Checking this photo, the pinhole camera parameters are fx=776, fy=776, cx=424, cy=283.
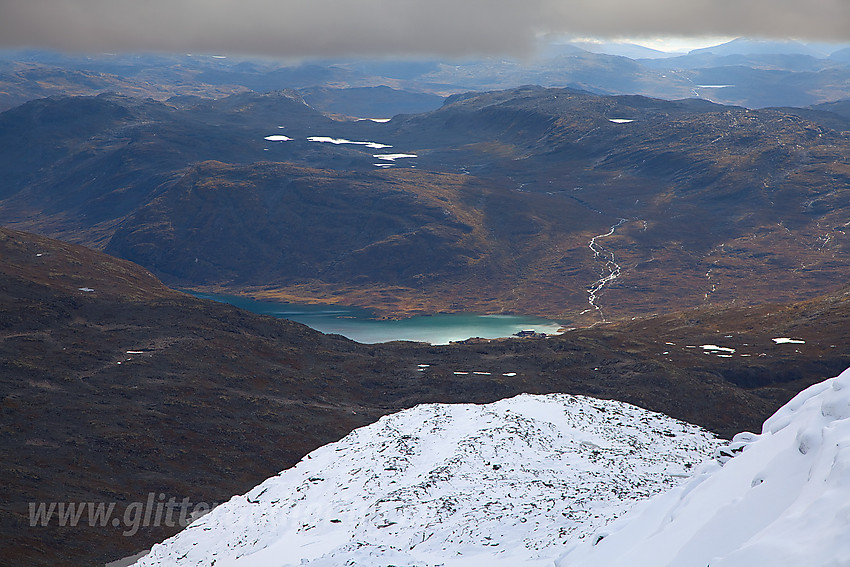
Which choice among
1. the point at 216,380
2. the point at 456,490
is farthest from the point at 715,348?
the point at 456,490

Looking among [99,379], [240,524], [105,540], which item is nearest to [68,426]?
[99,379]

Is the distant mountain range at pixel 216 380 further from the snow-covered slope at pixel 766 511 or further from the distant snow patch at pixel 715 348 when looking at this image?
the snow-covered slope at pixel 766 511

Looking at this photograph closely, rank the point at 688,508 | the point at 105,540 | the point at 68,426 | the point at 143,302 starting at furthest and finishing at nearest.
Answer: the point at 143,302
the point at 68,426
the point at 105,540
the point at 688,508

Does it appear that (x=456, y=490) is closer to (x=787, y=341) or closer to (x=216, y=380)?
(x=216, y=380)

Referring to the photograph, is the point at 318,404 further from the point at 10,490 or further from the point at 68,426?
the point at 10,490

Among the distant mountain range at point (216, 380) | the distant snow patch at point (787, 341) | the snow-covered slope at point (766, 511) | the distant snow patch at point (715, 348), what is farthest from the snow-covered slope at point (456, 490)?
the distant snow patch at point (787, 341)
